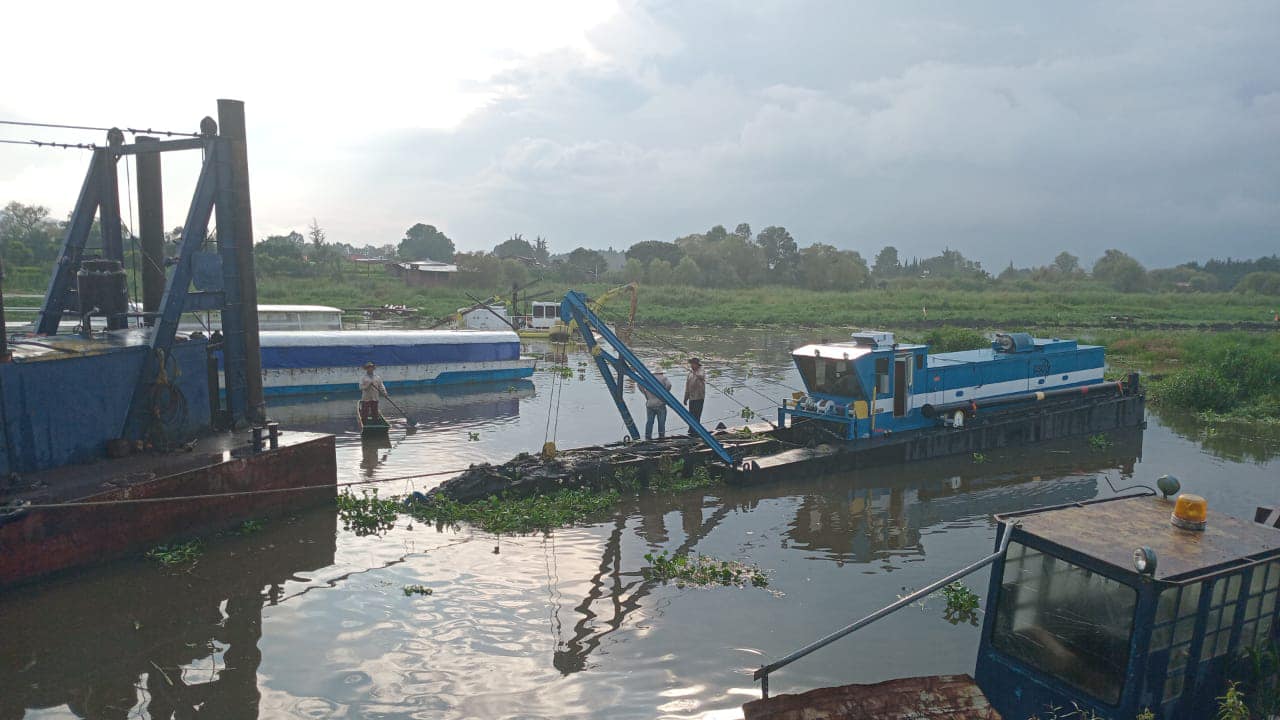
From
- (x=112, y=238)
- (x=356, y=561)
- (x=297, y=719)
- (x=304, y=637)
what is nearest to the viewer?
(x=297, y=719)

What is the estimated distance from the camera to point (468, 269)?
78.2 meters

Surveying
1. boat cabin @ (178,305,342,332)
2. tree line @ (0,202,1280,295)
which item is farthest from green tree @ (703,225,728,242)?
boat cabin @ (178,305,342,332)

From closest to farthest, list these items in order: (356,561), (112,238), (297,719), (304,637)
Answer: (297,719) → (304,637) → (356,561) → (112,238)

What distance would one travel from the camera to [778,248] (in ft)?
381

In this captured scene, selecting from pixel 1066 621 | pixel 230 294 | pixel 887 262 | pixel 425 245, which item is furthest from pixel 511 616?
pixel 887 262

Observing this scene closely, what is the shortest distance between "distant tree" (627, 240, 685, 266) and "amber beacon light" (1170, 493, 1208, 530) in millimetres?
106198

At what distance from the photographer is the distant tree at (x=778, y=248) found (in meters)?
111

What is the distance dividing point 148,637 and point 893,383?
46.8 ft

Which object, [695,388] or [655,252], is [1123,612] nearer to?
[695,388]

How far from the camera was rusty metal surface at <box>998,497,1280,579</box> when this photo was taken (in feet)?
20.0

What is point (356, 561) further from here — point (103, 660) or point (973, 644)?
point (973, 644)

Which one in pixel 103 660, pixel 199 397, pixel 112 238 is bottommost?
pixel 103 660

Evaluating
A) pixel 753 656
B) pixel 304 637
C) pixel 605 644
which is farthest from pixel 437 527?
pixel 753 656

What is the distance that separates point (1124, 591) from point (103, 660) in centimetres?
1012
